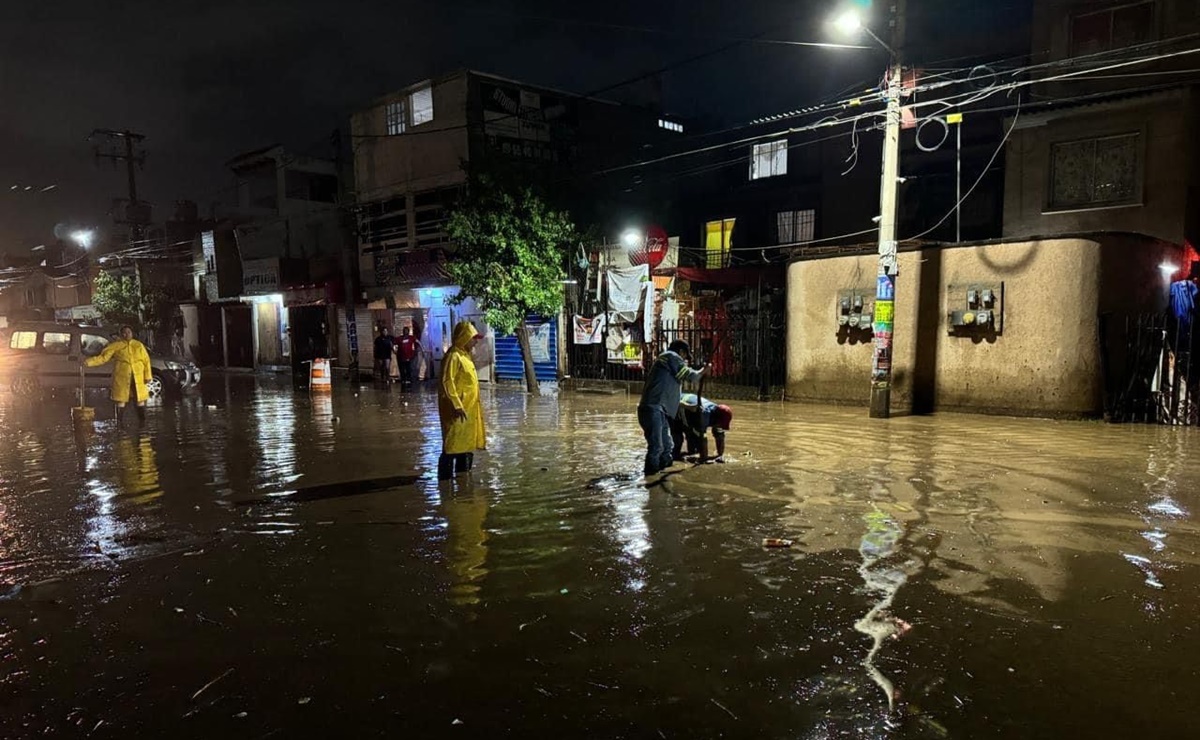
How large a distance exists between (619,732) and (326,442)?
356 inches

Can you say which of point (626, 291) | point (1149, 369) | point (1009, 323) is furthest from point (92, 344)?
point (1149, 369)

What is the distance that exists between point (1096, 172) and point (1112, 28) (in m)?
3.30

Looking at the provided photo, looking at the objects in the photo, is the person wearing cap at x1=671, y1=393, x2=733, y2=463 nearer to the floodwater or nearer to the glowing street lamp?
the floodwater

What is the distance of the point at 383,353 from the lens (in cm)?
2202

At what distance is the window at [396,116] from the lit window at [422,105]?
45 cm

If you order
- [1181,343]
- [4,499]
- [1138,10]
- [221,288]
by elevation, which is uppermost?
[1138,10]

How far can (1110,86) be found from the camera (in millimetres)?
16859

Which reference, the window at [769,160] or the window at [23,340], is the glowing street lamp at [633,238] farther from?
the window at [23,340]

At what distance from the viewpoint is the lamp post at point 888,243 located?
12.2 metres

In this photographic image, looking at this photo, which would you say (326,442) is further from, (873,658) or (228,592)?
(873,658)

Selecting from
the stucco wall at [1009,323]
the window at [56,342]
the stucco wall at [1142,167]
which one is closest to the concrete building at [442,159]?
the stucco wall at [1009,323]

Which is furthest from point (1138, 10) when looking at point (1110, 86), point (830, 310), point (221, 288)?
point (221, 288)

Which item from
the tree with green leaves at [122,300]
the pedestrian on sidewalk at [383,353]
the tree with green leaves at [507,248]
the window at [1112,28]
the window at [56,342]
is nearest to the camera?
the window at [1112,28]

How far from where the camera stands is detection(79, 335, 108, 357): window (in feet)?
57.1
